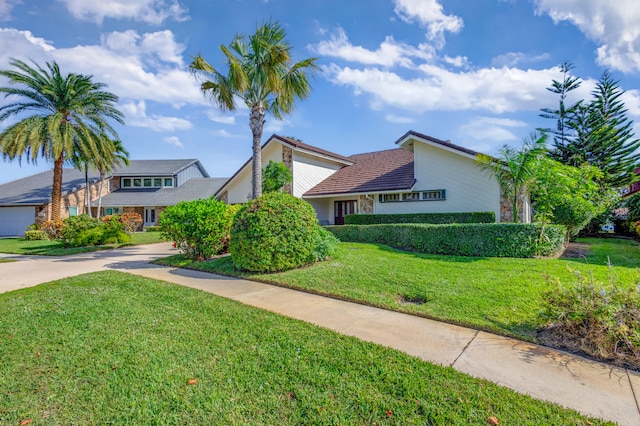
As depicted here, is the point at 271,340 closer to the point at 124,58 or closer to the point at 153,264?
the point at 153,264

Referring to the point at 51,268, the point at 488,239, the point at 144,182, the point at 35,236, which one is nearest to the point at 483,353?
the point at 488,239

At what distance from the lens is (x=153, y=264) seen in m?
10.2

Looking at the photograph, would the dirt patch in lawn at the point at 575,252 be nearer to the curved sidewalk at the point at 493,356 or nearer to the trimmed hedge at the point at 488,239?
the trimmed hedge at the point at 488,239

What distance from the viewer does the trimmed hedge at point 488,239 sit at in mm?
9664

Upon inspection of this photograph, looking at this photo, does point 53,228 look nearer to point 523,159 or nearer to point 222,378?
point 222,378

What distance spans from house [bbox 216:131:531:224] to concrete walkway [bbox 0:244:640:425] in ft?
39.5

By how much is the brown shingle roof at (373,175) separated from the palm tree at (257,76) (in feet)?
25.8

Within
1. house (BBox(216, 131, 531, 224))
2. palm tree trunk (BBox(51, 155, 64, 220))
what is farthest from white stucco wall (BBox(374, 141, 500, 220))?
palm tree trunk (BBox(51, 155, 64, 220))

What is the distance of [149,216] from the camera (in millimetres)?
31391

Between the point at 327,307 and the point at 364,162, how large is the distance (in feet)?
61.3

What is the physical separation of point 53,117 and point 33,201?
12221 mm

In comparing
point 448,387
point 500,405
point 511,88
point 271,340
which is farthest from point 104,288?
point 511,88

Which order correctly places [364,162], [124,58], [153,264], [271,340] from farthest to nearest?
[364,162] < [124,58] < [153,264] < [271,340]

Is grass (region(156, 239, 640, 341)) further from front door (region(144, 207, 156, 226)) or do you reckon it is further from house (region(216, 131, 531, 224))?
front door (region(144, 207, 156, 226))
